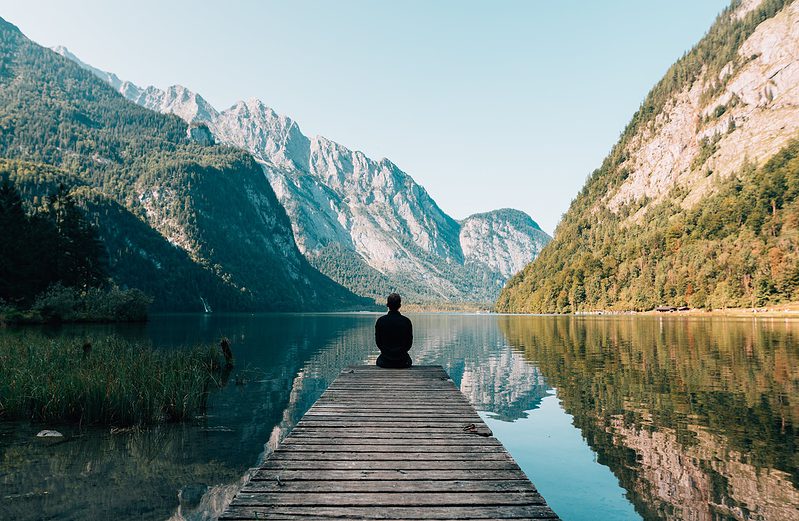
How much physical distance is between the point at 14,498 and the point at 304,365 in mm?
28186

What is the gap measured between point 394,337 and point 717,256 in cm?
15276

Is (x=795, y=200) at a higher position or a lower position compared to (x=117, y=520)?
higher

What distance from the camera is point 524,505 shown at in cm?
693

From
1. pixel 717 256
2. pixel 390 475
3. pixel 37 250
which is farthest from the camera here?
pixel 717 256

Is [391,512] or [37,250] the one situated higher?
[37,250]

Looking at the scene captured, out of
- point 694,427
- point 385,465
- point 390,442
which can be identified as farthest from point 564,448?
point 385,465

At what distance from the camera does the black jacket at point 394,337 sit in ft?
60.3

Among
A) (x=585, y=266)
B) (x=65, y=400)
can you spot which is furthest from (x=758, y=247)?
(x=65, y=400)

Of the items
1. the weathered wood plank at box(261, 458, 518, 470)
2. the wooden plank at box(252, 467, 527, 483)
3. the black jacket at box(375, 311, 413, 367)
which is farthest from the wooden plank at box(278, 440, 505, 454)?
the black jacket at box(375, 311, 413, 367)

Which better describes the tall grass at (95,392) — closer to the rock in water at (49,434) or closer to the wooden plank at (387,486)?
the rock in water at (49,434)

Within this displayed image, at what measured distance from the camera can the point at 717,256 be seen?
14162cm

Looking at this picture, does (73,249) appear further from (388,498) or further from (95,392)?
(388,498)

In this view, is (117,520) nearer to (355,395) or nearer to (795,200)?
(355,395)

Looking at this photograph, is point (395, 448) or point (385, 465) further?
point (395, 448)
